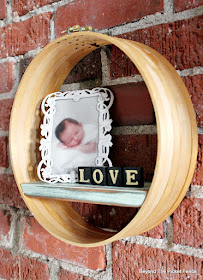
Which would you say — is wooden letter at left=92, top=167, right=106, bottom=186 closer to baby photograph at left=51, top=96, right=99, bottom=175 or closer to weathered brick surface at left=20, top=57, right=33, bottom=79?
baby photograph at left=51, top=96, right=99, bottom=175

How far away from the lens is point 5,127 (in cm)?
72

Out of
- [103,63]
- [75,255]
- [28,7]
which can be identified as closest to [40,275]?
[75,255]

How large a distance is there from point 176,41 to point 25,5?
33 cm

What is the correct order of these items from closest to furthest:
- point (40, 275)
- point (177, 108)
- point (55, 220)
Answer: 1. point (177, 108)
2. point (55, 220)
3. point (40, 275)

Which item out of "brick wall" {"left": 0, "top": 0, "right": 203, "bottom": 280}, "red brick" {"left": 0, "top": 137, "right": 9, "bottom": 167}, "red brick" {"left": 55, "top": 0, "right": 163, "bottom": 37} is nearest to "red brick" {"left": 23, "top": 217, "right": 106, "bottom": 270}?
"brick wall" {"left": 0, "top": 0, "right": 203, "bottom": 280}

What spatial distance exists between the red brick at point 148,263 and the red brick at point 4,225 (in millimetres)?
250

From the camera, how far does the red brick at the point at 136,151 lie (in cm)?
53

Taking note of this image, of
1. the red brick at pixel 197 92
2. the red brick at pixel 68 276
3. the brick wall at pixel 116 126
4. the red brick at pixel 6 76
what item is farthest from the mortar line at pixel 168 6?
the red brick at pixel 68 276

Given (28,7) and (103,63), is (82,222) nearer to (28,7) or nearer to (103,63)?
(103,63)

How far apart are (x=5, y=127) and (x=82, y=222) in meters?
0.26

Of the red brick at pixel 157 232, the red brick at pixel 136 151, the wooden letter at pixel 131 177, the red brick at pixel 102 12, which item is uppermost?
the red brick at pixel 102 12

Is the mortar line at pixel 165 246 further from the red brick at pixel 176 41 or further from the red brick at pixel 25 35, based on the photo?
the red brick at pixel 25 35

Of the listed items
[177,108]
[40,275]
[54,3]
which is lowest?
[40,275]

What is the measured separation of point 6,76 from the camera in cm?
72
